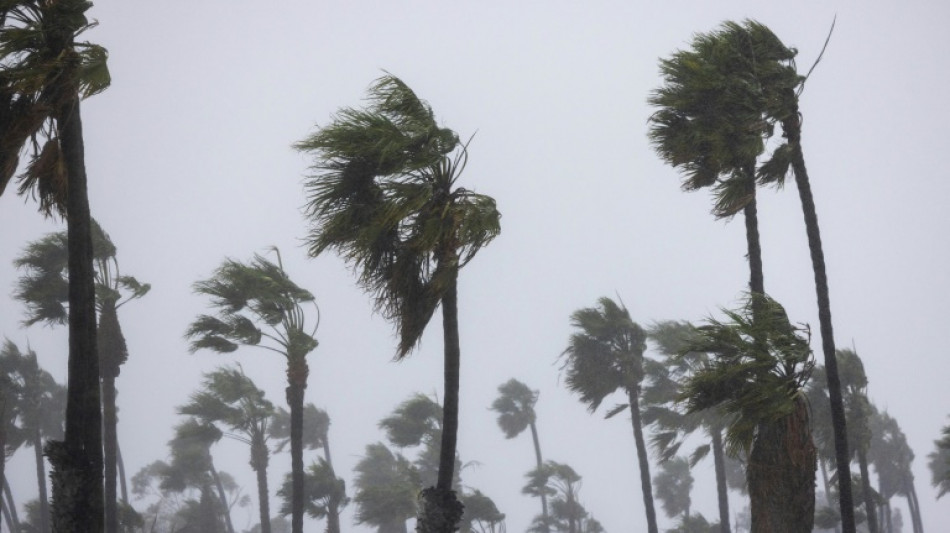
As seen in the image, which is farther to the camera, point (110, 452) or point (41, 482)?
point (41, 482)

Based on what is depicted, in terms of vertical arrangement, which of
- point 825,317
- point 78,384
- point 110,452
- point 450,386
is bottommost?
point 78,384

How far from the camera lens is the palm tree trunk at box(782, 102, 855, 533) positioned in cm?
1352

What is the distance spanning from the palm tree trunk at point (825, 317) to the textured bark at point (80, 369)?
35.9 feet

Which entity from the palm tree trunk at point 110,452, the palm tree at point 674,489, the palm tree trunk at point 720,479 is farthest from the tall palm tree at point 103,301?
the palm tree at point 674,489

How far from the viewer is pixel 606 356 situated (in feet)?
97.8

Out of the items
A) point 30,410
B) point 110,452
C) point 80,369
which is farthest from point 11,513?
point 80,369

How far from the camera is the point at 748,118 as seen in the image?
14.9 m

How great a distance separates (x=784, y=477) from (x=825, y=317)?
4386 millimetres

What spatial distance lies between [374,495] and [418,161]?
33586mm

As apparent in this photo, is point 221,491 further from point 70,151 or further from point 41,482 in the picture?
point 70,151

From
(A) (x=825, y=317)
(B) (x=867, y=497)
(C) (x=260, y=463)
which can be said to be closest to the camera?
(A) (x=825, y=317)

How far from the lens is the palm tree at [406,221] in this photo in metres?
10.7

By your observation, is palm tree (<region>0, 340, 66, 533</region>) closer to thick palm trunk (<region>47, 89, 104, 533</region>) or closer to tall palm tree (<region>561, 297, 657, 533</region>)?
tall palm tree (<region>561, 297, 657, 533</region>)

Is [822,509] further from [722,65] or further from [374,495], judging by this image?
[722,65]
